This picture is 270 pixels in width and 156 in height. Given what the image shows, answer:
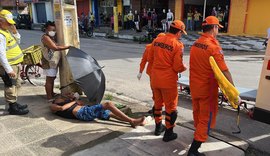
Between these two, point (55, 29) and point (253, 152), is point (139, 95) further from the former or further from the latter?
point (253, 152)

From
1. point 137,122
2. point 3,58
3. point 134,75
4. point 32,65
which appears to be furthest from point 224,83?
point 32,65

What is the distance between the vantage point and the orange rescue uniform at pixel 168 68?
3.59 meters

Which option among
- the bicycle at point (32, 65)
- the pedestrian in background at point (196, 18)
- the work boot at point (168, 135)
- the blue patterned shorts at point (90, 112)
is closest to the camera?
the work boot at point (168, 135)

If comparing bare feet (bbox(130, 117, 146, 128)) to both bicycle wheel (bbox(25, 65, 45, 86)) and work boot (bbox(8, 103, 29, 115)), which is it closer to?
work boot (bbox(8, 103, 29, 115))

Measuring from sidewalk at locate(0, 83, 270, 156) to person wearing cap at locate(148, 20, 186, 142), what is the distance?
349 mm

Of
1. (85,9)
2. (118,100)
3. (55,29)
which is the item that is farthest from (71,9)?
(85,9)

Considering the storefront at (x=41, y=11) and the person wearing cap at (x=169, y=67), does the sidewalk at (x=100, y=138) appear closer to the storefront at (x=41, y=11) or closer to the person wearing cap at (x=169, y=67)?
the person wearing cap at (x=169, y=67)

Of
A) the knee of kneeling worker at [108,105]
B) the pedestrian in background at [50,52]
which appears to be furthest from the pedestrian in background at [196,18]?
the knee of kneeling worker at [108,105]

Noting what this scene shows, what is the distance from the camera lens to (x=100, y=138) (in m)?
3.92

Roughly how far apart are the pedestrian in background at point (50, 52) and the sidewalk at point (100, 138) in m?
0.81

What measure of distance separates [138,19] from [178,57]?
21.3m

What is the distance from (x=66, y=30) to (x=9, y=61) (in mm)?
1306

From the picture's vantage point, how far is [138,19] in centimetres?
2423

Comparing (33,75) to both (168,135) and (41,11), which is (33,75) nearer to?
(168,135)
